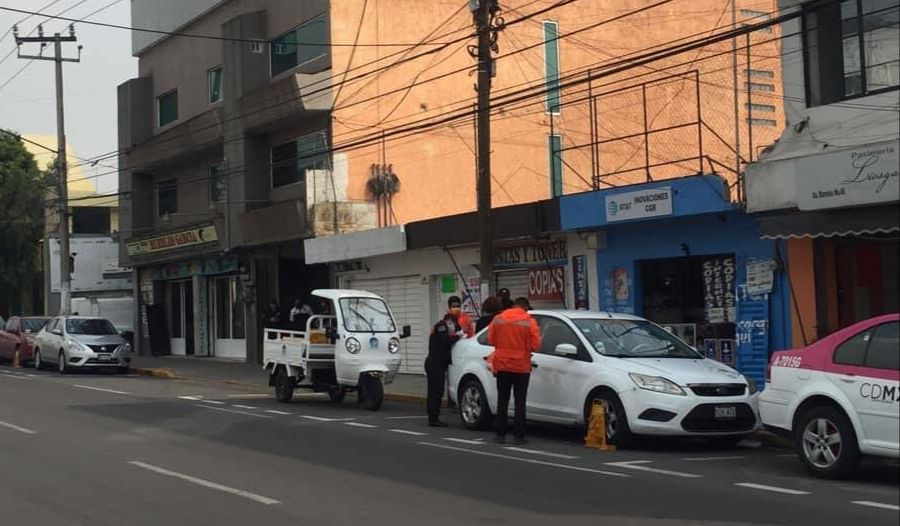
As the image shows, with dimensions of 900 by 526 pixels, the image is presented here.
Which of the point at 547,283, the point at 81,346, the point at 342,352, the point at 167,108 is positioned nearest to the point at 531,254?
the point at 547,283

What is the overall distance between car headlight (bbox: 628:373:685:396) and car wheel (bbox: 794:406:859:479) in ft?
6.00

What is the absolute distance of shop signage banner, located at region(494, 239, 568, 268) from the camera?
829 inches

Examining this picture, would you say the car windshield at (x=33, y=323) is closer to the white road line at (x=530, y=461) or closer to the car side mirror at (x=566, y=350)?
the white road line at (x=530, y=461)

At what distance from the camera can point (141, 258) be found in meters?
37.0

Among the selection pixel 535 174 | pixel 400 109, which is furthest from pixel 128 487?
pixel 535 174

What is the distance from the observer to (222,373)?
92.3 ft

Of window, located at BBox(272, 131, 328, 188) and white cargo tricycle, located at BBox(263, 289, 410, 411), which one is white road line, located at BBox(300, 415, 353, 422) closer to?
white cargo tricycle, located at BBox(263, 289, 410, 411)

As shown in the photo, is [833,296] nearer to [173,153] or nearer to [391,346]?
[391,346]

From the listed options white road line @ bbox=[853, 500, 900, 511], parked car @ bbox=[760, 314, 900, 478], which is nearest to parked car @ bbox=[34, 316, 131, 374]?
parked car @ bbox=[760, 314, 900, 478]

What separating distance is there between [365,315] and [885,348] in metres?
10.2

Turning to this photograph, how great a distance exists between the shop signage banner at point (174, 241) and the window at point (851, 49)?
65.3 feet

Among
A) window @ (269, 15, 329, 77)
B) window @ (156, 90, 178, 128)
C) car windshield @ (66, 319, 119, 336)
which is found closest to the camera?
window @ (269, 15, 329, 77)

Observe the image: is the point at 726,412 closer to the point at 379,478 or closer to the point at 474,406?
the point at 474,406

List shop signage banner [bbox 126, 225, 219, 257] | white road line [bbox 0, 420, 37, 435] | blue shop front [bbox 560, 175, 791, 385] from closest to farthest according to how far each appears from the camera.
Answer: white road line [bbox 0, 420, 37, 435], blue shop front [bbox 560, 175, 791, 385], shop signage banner [bbox 126, 225, 219, 257]
